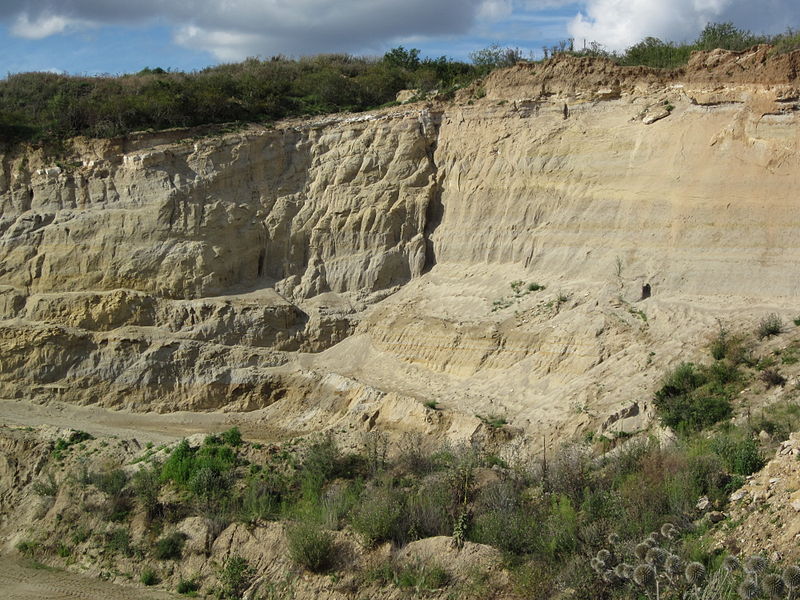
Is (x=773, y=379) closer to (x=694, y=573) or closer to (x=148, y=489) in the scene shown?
(x=694, y=573)

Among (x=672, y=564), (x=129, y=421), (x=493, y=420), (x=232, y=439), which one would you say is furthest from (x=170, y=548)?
(x=672, y=564)

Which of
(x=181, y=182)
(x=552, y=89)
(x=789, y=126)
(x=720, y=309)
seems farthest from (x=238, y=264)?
(x=789, y=126)

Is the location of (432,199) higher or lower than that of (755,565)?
higher

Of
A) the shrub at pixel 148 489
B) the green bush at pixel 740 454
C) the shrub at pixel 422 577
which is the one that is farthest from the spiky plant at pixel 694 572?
the shrub at pixel 148 489

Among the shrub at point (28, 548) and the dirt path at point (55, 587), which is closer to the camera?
the dirt path at point (55, 587)

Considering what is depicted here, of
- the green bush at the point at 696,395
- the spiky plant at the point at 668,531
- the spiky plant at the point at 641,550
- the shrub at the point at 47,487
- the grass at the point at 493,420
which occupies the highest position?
the green bush at the point at 696,395

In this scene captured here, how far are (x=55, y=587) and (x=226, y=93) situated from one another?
16.3 meters

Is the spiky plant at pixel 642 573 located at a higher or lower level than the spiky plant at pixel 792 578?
lower

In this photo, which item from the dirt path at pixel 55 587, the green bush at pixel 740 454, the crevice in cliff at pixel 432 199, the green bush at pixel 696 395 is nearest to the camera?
the green bush at pixel 740 454

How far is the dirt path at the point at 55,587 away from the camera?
15.7 m

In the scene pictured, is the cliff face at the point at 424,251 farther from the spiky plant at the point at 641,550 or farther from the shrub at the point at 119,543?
the spiky plant at the point at 641,550

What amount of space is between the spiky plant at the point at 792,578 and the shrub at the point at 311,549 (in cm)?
750

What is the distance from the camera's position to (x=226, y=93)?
2719 centimetres

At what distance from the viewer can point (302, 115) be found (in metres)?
26.5
